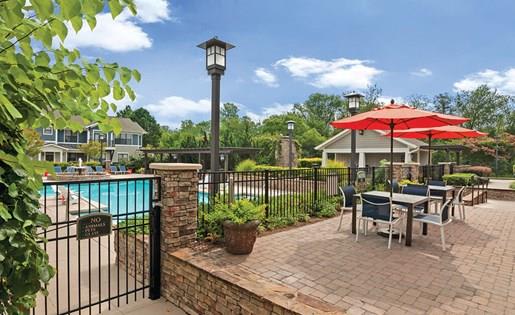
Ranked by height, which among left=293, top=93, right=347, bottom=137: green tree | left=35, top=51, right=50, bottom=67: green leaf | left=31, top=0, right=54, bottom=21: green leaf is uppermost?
left=293, top=93, right=347, bottom=137: green tree

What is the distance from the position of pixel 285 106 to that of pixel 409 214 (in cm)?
4690

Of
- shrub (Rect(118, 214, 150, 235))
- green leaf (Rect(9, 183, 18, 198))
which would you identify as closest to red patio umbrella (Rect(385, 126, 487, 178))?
shrub (Rect(118, 214, 150, 235))

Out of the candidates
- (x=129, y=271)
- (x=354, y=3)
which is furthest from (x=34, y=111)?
(x=354, y=3)

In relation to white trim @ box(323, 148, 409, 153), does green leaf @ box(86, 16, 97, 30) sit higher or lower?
higher

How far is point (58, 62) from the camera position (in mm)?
1404

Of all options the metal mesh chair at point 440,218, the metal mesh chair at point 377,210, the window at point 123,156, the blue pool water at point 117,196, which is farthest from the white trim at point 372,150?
the window at point 123,156

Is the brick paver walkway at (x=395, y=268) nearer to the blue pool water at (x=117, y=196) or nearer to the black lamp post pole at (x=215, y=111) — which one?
the blue pool water at (x=117, y=196)

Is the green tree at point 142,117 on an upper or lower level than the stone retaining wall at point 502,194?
upper

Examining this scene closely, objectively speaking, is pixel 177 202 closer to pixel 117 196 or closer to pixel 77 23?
pixel 117 196

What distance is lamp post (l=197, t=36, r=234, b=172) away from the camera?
18.8 ft

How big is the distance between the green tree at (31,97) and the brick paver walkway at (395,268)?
2.81 m

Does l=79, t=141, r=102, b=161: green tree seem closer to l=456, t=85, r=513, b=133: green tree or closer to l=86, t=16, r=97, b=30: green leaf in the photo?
l=86, t=16, r=97, b=30: green leaf

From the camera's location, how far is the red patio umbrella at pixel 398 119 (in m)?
4.78

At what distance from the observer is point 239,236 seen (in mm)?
4477
